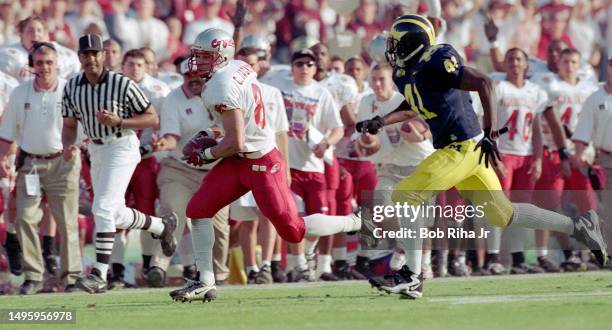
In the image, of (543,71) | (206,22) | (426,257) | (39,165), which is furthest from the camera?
(206,22)

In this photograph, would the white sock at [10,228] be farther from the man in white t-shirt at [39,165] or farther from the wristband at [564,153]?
the wristband at [564,153]

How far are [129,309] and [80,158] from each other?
2856 millimetres

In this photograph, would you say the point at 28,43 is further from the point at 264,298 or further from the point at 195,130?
the point at 264,298

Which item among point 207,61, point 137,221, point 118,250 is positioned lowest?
point 118,250

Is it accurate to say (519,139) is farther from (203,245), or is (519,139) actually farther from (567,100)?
(203,245)

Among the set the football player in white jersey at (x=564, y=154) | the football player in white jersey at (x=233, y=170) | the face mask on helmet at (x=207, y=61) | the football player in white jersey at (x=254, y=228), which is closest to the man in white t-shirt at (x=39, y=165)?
the football player in white jersey at (x=254, y=228)

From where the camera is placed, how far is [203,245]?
8742mm

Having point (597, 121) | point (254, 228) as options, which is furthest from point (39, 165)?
point (597, 121)

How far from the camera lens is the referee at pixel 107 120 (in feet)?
31.8

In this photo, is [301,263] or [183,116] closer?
[183,116]

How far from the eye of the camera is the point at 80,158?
36.0 feet

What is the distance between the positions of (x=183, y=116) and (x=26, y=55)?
173 centimetres

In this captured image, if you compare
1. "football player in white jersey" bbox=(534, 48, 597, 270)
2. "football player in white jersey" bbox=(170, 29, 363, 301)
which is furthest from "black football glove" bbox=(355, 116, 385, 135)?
"football player in white jersey" bbox=(534, 48, 597, 270)

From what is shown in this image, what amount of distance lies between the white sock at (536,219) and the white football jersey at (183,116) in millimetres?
2851
